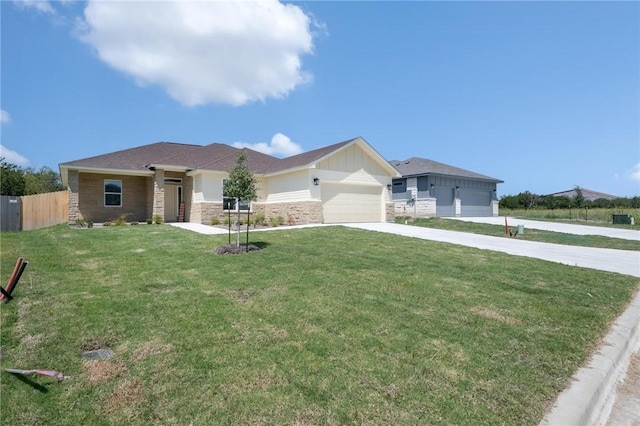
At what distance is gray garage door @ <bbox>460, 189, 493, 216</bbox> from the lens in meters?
29.5

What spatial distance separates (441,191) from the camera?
27828 millimetres

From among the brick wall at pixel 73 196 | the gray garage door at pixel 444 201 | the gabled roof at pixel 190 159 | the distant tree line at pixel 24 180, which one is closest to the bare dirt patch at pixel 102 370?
the gabled roof at pixel 190 159

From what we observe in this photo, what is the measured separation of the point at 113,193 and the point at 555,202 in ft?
141

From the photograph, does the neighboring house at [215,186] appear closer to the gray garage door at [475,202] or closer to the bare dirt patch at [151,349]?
the gray garage door at [475,202]

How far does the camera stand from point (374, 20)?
1340cm

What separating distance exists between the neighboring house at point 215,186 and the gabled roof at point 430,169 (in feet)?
26.0

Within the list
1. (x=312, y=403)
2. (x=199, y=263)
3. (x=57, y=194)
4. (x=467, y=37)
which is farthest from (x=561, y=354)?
(x=57, y=194)

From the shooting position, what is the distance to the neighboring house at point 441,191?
27156mm

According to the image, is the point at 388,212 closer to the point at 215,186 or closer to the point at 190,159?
the point at 215,186

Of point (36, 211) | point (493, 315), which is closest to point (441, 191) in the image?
point (493, 315)

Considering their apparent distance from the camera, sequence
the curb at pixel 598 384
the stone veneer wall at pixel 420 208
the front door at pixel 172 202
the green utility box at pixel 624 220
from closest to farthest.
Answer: the curb at pixel 598 384
the front door at pixel 172 202
the green utility box at pixel 624 220
the stone veneer wall at pixel 420 208

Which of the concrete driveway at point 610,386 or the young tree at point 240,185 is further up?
the young tree at point 240,185

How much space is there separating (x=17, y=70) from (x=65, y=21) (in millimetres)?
3398

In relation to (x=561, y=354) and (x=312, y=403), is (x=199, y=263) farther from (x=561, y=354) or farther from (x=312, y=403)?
(x=561, y=354)
